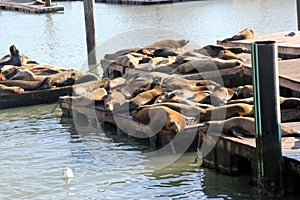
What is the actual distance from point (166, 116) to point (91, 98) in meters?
2.31

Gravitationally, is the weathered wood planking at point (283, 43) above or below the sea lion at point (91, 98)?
above

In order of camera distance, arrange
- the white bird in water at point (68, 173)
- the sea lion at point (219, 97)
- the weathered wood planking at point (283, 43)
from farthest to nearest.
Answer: the weathered wood planking at point (283, 43) → the sea lion at point (219, 97) → the white bird in water at point (68, 173)

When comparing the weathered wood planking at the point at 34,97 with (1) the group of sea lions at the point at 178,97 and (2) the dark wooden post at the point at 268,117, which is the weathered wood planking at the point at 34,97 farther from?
(2) the dark wooden post at the point at 268,117

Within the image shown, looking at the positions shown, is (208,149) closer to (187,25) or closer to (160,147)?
→ (160,147)

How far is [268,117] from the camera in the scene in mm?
6398

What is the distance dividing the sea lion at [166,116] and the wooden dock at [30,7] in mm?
27745

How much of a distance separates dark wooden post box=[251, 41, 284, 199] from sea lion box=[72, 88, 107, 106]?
4457mm

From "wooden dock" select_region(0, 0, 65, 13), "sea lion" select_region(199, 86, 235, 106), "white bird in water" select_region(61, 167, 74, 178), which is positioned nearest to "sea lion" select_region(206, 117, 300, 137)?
"sea lion" select_region(199, 86, 235, 106)

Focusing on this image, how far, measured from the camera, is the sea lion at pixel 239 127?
7375mm

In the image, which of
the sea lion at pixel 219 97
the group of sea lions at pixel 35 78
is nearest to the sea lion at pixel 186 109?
the sea lion at pixel 219 97

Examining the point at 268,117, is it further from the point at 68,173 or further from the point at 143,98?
the point at 143,98

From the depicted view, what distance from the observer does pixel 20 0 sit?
145 ft

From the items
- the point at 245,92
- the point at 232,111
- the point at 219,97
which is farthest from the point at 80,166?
the point at 245,92

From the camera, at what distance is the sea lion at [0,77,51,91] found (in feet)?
42.3
